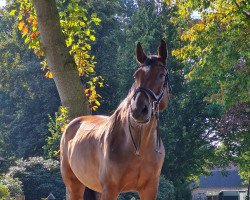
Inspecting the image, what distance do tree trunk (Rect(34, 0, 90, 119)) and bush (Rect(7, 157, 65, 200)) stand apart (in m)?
16.4

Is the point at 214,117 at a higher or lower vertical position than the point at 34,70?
lower

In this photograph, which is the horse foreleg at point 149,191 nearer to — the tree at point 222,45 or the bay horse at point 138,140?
the bay horse at point 138,140

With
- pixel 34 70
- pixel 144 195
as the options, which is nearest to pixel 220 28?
pixel 144 195

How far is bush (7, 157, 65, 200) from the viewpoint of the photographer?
24.2 m

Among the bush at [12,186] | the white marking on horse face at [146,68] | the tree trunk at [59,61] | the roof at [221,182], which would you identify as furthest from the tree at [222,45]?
the roof at [221,182]

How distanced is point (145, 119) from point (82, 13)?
497 centimetres

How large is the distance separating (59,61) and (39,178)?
17.4 meters

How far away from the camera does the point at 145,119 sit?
4.64m

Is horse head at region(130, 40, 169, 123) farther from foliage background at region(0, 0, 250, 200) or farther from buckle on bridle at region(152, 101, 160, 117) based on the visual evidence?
foliage background at region(0, 0, 250, 200)

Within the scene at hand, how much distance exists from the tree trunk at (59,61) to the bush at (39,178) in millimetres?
16364

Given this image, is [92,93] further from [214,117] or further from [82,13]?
[214,117]

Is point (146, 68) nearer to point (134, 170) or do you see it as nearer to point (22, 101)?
point (134, 170)

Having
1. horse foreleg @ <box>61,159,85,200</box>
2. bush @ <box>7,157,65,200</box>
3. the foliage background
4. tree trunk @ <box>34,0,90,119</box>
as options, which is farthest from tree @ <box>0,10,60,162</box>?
horse foreleg @ <box>61,159,85,200</box>

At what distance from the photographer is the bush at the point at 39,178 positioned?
2423 cm
